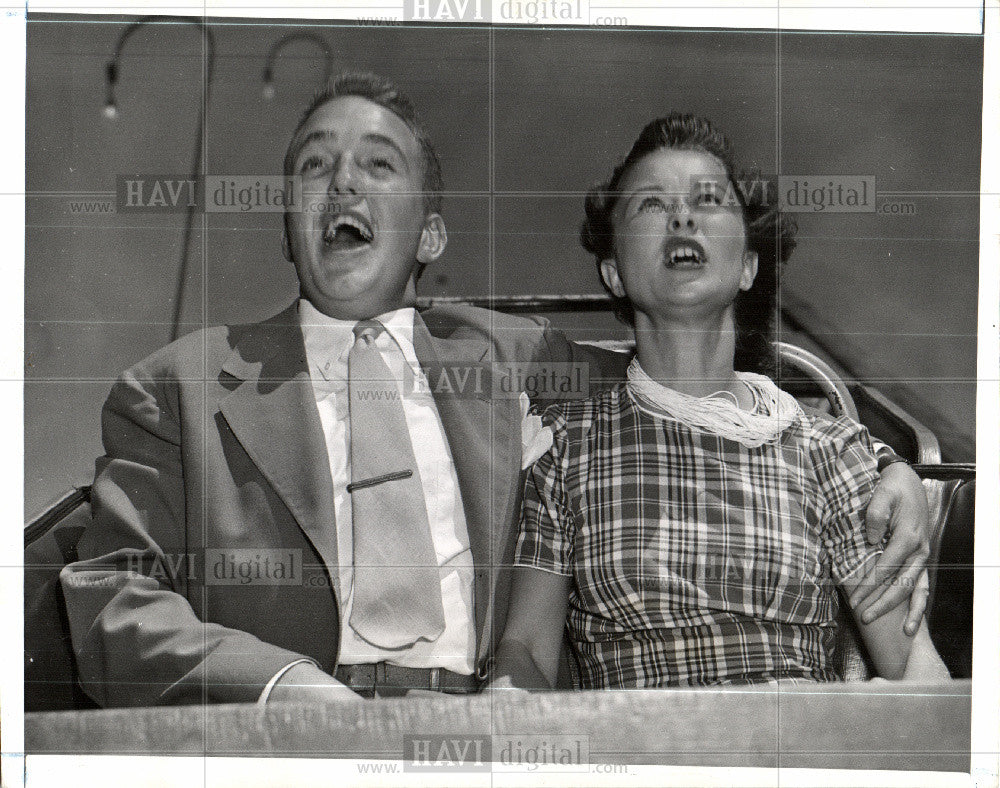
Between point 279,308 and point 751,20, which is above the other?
point 751,20

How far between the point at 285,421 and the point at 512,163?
0.76 metres

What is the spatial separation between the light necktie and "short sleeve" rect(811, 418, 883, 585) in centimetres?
86

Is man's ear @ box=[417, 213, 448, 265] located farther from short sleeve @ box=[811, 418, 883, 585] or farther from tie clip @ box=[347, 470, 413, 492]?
short sleeve @ box=[811, 418, 883, 585]

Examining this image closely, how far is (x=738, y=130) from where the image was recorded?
2.08m

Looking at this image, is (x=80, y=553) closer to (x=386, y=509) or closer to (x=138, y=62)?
(x=386, y=509)

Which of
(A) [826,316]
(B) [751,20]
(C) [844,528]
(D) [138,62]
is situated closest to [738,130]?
(B) [751,20]

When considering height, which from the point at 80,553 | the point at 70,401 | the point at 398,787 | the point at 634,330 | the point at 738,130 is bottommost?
the point at 398,787

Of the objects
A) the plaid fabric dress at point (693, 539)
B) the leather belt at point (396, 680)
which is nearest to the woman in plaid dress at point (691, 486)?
the plaid fabric dress at point (693, 539)

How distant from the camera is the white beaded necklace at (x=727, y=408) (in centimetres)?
205

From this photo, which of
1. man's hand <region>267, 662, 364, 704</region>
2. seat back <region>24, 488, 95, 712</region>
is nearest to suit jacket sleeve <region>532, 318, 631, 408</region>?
man's hand <region>267, 662, 364, 704</region>

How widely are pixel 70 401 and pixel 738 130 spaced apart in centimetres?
161

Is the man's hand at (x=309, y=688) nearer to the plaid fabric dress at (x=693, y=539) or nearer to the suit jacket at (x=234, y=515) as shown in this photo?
the suit jacket at (x=234, y=515)

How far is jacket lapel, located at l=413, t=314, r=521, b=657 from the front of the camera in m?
2.04

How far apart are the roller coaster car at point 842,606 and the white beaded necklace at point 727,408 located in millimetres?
48
